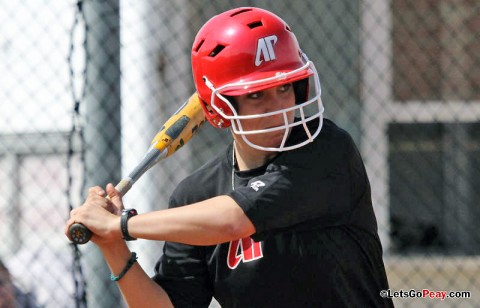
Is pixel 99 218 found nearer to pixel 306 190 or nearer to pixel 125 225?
pixel 125 225

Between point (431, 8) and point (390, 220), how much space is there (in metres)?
1.58

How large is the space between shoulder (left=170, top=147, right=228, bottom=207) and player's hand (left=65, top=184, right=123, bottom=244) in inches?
8.4

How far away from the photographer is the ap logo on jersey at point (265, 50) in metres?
2.43

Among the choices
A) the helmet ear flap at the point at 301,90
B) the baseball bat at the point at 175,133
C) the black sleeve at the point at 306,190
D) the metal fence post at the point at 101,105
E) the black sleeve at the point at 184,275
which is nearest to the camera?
the black sleeve at the point at 306,190

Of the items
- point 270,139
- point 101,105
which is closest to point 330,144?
point 270,139

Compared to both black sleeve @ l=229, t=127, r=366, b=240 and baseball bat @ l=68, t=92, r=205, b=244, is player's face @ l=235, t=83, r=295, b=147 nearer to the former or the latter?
black sleeve @ l=229, t=127, r=366, b=240

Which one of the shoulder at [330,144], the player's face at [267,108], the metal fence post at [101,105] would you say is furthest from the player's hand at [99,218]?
the metal fence post at [101,105]

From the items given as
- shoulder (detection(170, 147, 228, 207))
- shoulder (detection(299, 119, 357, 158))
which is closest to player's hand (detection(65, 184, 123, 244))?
shoulder (detection(170, 147, 228, 207))

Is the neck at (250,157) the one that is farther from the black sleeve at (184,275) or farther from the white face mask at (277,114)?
the black sleeve at (184,275)

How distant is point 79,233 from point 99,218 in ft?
0.22

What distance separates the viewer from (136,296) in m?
2.61

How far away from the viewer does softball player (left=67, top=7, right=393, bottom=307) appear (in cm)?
230

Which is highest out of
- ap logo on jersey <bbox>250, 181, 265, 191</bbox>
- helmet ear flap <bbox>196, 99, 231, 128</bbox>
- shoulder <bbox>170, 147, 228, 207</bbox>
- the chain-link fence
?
helmet ear flap <bbox>196, 99, 231, 128</bbox>

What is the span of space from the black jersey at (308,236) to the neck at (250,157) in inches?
1.5
